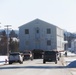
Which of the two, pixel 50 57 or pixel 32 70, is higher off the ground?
pixel 50 57

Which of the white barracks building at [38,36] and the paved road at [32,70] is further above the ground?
the white barracks building at [38,36]

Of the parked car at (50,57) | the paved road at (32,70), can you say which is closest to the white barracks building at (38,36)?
the parked car at (50,57)

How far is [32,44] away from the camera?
11744 centimetres

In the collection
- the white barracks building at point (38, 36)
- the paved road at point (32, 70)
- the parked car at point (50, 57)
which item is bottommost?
the paved road at point (32, 70)

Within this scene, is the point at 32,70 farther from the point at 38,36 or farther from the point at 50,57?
the point at 38,36

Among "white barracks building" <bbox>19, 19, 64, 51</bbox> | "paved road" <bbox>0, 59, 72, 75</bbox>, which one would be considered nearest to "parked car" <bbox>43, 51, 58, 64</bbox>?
"paved road" <bbox>0, 59, 72, 75</bbox>

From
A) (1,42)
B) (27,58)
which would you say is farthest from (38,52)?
(1,42)

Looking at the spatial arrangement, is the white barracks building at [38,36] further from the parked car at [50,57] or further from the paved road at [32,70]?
the paved road at [32,70]

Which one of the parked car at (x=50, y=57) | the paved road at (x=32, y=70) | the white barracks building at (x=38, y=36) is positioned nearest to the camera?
the paved road at (x=32, y=70)

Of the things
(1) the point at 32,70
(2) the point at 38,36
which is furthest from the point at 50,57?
(2) the point at 38,36

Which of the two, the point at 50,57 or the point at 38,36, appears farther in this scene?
the point at 38,36

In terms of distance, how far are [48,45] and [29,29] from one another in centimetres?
785

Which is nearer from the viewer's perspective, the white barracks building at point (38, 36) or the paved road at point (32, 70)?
the paved road at point (32, 70)

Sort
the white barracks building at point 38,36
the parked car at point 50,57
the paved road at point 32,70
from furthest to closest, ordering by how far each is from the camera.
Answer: the white barracks building at point 38,36, the parked car at point 50,57, the paved road at point 32,70
